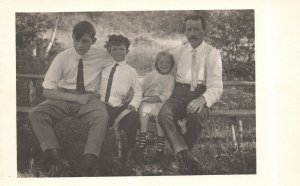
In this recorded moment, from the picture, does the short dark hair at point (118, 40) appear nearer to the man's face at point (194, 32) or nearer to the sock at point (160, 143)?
the man's face at point (194, 32)

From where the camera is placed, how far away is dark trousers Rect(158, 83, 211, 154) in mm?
1880

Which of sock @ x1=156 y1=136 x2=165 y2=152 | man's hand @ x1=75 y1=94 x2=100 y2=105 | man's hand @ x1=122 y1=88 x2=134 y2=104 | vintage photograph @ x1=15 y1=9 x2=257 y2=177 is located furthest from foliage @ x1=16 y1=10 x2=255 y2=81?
sock @ x1=156 y1=136 x2=165 y2=152

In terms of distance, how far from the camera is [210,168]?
1.88 m

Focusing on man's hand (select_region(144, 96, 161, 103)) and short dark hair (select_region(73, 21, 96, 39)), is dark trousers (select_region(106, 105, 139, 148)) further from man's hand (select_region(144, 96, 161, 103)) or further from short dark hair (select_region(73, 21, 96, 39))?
short dark hair (select_region(73, 21, 96, 39))

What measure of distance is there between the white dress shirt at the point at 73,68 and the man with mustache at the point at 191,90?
0.35m

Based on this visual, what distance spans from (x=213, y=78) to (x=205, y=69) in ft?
0.19

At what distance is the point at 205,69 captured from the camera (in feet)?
6.26

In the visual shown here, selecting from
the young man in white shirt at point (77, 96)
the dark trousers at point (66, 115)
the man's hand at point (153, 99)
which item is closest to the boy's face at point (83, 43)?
the young man in white shirt at point (77, 96)
